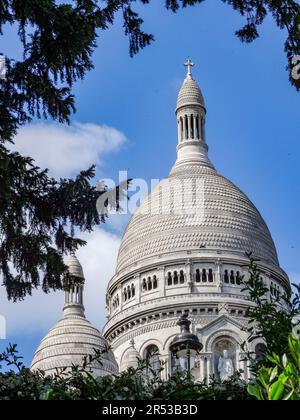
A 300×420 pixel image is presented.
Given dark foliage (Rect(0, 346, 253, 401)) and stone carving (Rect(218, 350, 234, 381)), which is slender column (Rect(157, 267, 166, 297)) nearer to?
stone carving (Rect(218, 350, 234, 381))

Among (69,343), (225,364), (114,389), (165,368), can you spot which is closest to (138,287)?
(225,364)

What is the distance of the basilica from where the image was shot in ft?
236

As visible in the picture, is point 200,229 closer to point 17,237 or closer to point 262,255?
point 262,255

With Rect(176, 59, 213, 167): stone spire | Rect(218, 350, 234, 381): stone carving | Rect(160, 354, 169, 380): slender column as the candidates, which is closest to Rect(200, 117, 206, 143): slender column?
Rect(176, 59, 213, 167): stone spire

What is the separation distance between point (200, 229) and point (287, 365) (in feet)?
234

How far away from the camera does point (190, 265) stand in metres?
75.9

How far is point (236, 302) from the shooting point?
7319 cm

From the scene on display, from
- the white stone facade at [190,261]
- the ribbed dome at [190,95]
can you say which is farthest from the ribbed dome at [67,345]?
the ribbed dome at [190,95]

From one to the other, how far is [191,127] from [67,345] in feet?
105

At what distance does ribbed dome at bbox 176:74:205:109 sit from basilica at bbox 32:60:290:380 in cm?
17

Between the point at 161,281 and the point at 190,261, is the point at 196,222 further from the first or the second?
the point at 161,281

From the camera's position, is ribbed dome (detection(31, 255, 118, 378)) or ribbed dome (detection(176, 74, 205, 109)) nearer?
ribbed dome (detection(31, 255, 118, 378))

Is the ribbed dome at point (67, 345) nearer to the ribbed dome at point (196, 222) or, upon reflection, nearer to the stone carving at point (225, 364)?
the stone carving at point (225, 364)

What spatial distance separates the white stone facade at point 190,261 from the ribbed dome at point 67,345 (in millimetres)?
7874
